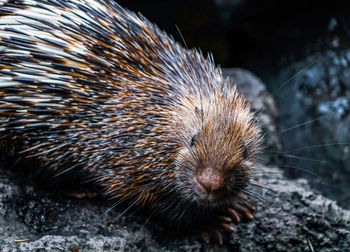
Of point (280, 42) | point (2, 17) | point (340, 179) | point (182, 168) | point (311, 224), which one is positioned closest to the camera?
point (182, 168)

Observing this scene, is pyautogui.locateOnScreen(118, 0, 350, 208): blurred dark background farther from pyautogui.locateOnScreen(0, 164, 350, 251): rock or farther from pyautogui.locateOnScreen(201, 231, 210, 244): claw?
pyautogui.locateOnScreen(201, 231, 210, 244): claw

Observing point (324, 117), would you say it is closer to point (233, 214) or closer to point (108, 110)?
point (233, 214)

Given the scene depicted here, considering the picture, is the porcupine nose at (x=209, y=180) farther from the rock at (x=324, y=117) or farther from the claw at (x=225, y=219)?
the rock at (x=324, y=117)

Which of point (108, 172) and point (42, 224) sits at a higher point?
point (108, 172)

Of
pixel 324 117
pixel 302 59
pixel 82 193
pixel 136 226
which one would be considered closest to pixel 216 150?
pixel 136 226

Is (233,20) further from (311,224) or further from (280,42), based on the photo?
(311,224)

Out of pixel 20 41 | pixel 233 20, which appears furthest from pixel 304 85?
pixel 20 41

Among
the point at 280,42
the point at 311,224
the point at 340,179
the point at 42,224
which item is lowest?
the point at 42,224
